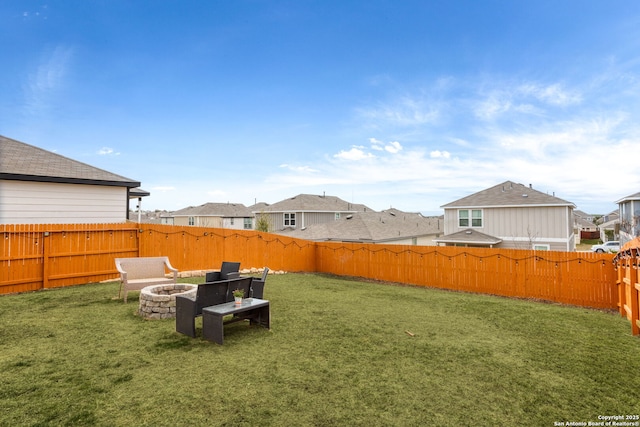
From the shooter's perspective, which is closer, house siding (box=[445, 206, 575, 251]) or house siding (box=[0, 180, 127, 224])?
house siding (box=[0, 180, 127, 224])

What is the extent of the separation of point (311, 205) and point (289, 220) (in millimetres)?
2952

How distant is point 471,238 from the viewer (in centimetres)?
2008

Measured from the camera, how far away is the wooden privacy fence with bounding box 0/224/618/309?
8.72 m

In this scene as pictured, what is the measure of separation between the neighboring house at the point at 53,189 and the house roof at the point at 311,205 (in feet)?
71.9

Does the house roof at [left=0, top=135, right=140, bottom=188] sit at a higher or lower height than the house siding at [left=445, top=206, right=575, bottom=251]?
higher

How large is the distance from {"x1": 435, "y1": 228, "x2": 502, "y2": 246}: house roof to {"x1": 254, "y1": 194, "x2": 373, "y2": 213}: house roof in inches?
621

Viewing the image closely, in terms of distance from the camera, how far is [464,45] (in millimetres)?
14070

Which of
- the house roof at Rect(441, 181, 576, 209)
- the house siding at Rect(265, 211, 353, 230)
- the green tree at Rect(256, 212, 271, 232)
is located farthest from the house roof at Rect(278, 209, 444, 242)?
the green tree at Rect(256, 212, 271, 232)

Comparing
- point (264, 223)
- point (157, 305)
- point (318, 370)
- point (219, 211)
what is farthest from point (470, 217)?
point (219, 211)

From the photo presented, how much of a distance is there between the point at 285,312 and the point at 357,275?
25.2 ft

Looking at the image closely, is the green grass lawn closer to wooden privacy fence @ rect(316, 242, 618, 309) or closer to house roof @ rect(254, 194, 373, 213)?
wooden privacy fence @ rect(316, 242, 618, 309)

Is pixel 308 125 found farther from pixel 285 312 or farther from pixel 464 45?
pixel 285 312

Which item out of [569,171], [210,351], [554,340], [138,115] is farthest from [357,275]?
[569,171]

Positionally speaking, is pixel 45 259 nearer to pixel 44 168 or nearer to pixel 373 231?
pixel 44 168
